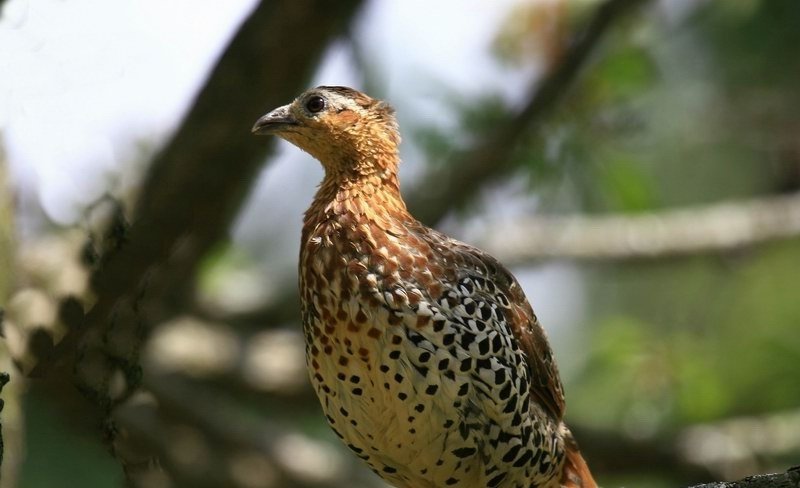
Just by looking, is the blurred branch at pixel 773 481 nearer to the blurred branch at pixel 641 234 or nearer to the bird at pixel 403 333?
the bird at pixel 403 333

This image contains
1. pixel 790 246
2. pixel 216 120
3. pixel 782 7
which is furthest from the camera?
pixel 790 246

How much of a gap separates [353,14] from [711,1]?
17.5 feet

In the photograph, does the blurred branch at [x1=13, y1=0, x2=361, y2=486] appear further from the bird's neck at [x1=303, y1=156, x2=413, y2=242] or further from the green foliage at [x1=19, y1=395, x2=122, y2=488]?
the green foliage at [x1=19, y1=395, x2=122, y2=488]

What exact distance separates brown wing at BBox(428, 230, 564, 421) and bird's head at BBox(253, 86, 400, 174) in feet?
1.47

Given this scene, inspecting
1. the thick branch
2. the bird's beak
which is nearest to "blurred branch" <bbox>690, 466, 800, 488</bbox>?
the bird's beak

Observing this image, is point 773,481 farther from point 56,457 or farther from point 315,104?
point 56,457

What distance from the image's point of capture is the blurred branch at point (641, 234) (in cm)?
974

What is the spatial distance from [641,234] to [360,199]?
508 cm

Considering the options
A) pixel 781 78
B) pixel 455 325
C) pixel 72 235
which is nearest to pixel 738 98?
pixel 781 78

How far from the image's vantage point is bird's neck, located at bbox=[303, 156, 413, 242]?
16.7ft

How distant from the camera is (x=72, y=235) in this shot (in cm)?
752

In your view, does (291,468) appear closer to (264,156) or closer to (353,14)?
(264,156)

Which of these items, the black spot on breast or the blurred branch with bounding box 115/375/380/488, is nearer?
the black spot on breast

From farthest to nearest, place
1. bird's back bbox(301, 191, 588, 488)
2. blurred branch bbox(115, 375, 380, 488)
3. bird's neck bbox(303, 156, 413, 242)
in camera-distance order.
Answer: blurred branch bbox(115, 375, 380, 488), bird's neck bbox(303, 156, 413, 242), bird's back bbox(301, 191, 588, 488)
